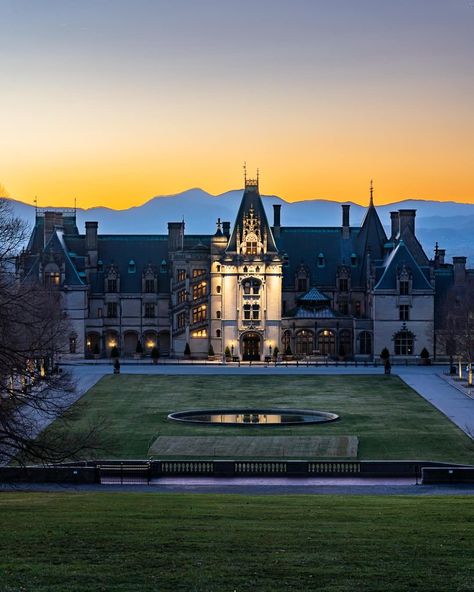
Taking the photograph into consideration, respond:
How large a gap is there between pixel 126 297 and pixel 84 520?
77.3 m

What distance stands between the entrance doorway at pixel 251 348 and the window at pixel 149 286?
987 centimetres

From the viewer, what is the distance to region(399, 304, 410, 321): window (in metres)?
96.7

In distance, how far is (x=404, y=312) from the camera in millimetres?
96875

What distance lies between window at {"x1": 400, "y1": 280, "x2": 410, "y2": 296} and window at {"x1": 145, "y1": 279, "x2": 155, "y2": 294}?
2160cm

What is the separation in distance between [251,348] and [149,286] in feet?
36.2

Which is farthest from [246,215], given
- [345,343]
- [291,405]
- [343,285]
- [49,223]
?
[291,405]

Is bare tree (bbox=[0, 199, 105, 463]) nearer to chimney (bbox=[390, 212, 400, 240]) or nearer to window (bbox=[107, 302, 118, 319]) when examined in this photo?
window (bbox=[107, 302, 118, 319])

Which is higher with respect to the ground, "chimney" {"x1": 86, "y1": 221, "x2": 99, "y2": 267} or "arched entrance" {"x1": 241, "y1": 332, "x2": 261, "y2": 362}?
"chimney" {"x1": 86, "y1": 221, "x2": 99, "y2": 267}

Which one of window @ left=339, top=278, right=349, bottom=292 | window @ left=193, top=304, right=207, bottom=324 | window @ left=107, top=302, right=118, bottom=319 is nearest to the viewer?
window @ left=193, top=304, right=207, bottom=324

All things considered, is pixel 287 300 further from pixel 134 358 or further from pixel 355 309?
pixel 134 358

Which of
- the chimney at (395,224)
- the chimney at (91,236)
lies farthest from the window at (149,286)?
the chimney at (395,224)

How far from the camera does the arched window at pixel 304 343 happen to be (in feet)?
325

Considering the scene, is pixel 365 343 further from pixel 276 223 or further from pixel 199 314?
pixel 276 223

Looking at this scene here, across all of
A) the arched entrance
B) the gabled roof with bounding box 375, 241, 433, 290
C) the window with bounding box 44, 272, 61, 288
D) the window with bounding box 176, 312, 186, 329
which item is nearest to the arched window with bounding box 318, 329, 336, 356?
the arched entrance
